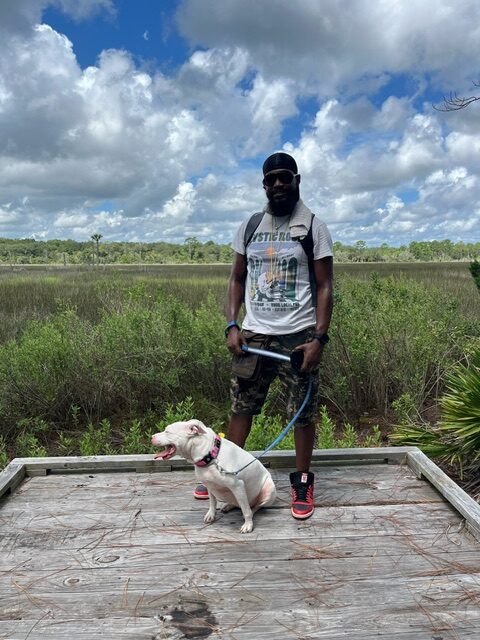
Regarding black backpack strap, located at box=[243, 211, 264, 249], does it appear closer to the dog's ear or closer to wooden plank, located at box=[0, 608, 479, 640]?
the dog's ear

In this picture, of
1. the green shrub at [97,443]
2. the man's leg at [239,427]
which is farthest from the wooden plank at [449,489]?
the green shrub at [97,443]

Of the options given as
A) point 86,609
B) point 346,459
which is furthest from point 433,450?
point 86,609

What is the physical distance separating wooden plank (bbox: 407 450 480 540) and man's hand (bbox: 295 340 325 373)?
1123 mm

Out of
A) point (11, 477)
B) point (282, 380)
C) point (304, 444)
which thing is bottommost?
point (11, 477)

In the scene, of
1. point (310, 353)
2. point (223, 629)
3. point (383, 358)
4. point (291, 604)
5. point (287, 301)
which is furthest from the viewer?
point (383, 358)

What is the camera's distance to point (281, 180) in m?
2.85

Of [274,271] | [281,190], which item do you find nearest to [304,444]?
[274,271]

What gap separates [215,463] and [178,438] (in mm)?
249

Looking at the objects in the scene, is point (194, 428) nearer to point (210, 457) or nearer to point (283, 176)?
point (210, 457)

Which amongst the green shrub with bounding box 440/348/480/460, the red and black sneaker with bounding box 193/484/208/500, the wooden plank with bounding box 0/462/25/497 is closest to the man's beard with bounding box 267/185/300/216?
the red and black sneaker with bounding box 193/484/208/500

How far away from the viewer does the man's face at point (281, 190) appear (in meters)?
2.84

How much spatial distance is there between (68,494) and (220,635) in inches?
63.5

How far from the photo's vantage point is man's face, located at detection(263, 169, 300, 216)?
9.33 feet

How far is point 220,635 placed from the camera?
1.84 m
